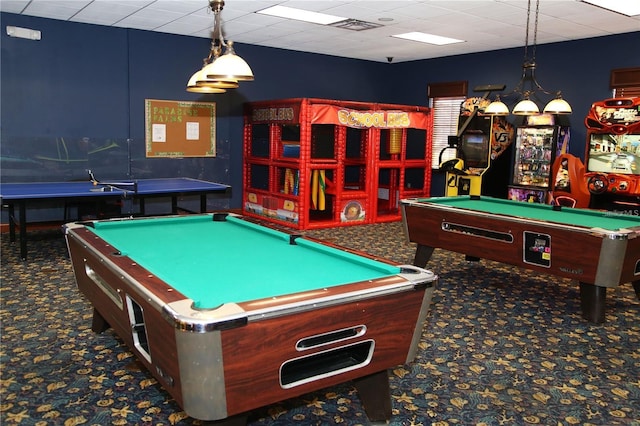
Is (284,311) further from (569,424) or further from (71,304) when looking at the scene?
(71,304)

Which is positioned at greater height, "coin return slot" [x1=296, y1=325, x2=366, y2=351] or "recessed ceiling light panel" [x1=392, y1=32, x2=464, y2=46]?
"recessed ceiling light panel" [x1=392, y1=32, x2=464, y2=46]

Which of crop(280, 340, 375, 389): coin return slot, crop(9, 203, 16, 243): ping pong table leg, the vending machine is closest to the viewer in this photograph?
crop(280, 340, 375, 389): coin return slot

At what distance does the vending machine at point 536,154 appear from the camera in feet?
22.7

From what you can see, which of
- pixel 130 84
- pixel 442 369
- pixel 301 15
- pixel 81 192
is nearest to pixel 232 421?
pixel 442 369

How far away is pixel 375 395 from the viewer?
2.42 meters

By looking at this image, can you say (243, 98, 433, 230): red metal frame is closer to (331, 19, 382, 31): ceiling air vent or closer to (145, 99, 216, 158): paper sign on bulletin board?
(145, 99, 216, 158): paper sign on bulletin board

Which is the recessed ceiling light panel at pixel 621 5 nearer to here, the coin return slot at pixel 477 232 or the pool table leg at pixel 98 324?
the coin return slot at pixel 477 232

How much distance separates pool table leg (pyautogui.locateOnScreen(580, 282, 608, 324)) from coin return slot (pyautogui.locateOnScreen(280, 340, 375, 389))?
96.1 inches

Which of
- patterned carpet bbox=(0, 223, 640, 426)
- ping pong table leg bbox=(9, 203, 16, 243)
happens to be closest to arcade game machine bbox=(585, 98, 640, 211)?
patterned carpet bbox=(0, 223, 640, 426)

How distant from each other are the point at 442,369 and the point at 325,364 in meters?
1.22

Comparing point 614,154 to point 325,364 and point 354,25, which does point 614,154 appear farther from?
point 325,364

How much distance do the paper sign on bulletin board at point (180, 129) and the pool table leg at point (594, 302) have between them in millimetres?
5673

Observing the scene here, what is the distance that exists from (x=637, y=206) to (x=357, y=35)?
4.08 meters

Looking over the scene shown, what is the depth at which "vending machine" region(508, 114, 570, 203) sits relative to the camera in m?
6.93
